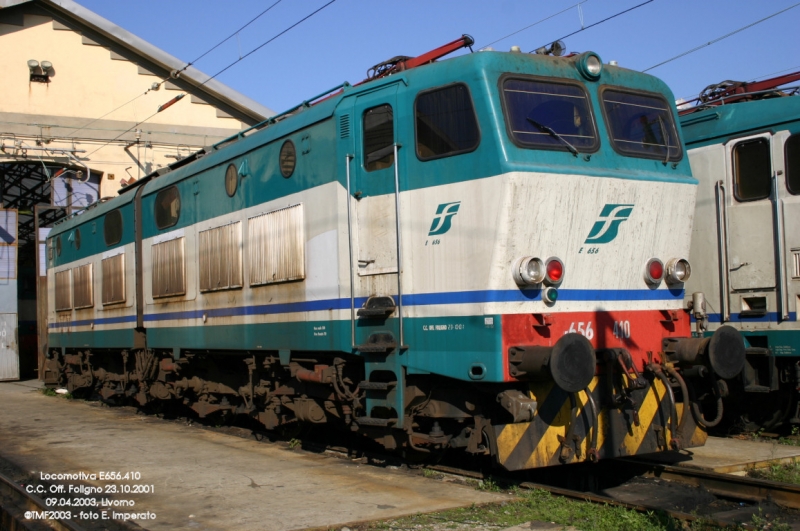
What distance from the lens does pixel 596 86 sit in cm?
777

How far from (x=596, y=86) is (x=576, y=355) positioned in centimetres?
275

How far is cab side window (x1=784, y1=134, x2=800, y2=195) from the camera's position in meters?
9.95

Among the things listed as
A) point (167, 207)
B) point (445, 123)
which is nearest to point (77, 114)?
point (167, 207)

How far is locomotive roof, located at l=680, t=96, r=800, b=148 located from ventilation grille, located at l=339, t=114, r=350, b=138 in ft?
17.8

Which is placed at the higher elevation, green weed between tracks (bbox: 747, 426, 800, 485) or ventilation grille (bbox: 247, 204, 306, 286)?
ventilation grille (bbox: 247, 204, 306, 286)

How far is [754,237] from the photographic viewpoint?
10352 mm

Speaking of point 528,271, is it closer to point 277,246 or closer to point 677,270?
point 677,270

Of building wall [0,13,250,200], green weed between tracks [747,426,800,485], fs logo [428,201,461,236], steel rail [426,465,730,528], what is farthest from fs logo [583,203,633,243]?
building wall [0,13,250,200]

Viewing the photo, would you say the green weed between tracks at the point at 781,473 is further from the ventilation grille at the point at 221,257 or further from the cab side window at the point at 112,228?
the cab side window at the point at 112,228

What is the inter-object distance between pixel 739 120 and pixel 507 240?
5.49m

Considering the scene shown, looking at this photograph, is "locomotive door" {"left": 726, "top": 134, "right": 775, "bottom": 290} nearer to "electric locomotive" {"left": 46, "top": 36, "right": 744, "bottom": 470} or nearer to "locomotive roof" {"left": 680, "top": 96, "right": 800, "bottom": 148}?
"locomotive roof" {"left": 680, "top": 96, "right": 800, "bottom": 148}

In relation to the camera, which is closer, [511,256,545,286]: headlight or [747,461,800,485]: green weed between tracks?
[511,256,545,286]: headlight


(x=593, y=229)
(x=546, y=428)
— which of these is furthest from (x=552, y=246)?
(x=546, y=428)

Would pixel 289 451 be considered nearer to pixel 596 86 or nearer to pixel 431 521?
pixel 431 521
